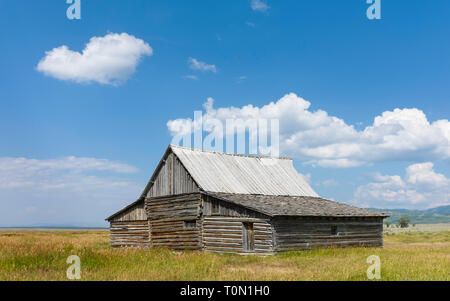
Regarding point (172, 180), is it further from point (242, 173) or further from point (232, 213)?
point (232, 213)

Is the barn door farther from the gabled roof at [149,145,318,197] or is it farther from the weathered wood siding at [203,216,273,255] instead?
the gabled roof at [149,145,318,197]

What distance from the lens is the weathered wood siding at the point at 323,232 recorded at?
26047mm

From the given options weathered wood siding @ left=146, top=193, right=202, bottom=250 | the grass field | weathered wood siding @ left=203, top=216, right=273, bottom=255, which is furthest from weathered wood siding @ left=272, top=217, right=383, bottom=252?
weathered wood siding @ left=146, top=193, right=202, bottom=250

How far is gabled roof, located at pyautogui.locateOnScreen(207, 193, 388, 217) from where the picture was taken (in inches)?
1034

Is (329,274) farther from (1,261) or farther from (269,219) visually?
(1,261)

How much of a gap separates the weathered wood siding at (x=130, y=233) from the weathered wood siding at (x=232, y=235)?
20.2 feet

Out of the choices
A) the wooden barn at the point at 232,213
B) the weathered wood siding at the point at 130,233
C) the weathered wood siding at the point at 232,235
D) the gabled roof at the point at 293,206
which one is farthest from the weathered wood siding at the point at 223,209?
the weathered wood siding at the point at 130,233

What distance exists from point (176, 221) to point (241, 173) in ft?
19.2

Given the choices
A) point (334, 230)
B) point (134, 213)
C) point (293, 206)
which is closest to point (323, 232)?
point (334, 230)

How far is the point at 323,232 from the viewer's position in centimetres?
2872

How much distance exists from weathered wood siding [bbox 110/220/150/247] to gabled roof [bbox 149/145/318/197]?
2442 mm
